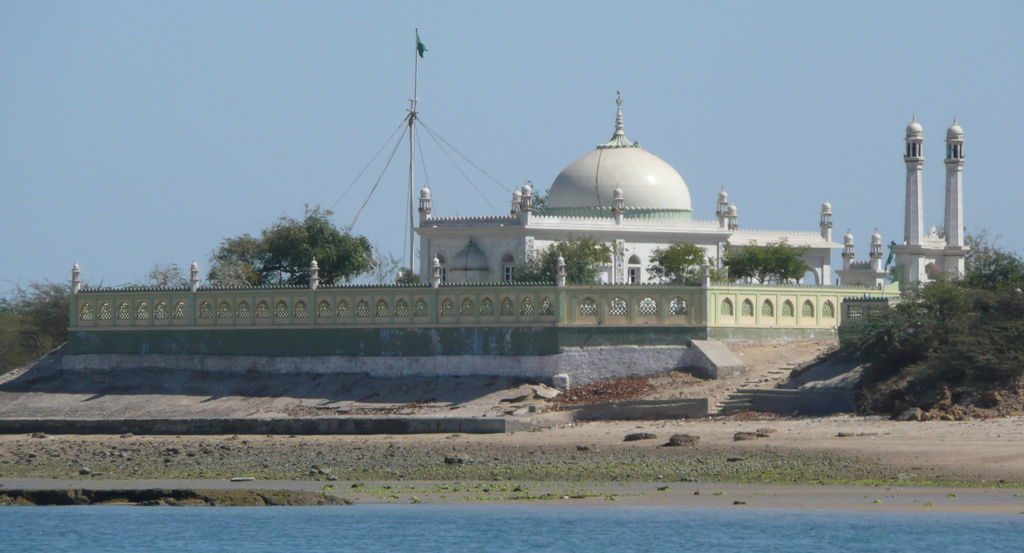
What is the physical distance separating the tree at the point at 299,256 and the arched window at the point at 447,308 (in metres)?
14.0

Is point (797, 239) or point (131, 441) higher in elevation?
point (797, 239)

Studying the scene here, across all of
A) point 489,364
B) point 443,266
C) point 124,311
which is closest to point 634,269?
point 443,266

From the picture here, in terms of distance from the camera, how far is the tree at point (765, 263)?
4947cm

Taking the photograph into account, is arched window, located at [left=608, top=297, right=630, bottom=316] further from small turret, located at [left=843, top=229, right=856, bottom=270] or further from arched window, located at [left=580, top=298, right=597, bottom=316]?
small turret, located at [left=843, top=229, right=856, bottom=270]

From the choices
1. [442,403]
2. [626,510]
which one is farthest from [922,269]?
[626,510]

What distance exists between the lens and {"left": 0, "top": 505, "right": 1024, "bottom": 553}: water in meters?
20.3

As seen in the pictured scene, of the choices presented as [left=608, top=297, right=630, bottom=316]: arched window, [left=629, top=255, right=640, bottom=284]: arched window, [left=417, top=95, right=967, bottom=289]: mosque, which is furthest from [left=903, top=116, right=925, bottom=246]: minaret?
[left=608, top=297, right=630, bottom=316]: arched window

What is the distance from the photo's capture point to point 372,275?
55906 millimetres

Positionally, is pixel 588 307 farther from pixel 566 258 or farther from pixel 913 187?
pixel 913 187

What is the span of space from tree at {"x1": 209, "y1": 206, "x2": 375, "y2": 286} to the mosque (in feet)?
10.1

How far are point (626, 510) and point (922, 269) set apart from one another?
102ft

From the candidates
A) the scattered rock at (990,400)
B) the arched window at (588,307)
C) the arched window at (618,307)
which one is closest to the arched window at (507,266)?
the arched window at (588,307)

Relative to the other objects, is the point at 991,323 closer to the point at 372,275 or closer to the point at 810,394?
the point at 810,394

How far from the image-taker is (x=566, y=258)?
4506cm
